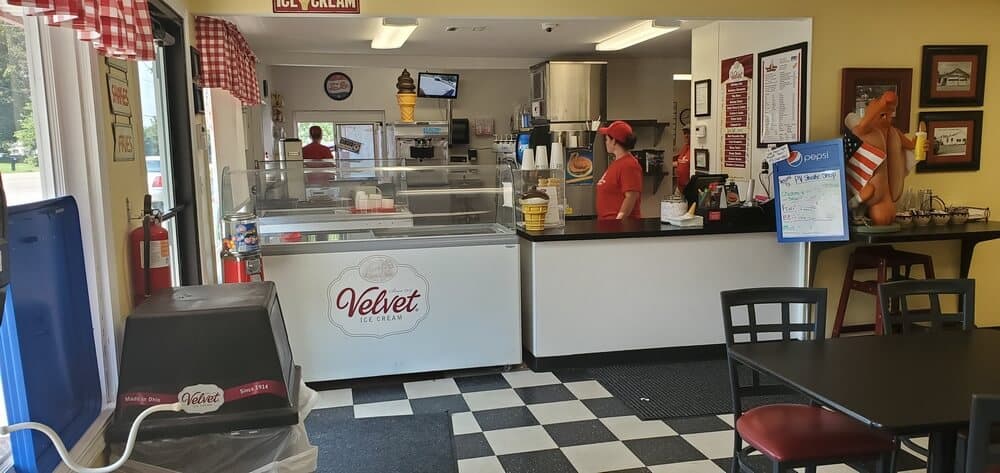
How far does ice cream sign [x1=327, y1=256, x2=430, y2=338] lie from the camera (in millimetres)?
3955

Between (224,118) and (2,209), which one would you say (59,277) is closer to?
(2,209)

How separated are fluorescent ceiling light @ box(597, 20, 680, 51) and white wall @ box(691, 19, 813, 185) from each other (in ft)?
→ 0.95

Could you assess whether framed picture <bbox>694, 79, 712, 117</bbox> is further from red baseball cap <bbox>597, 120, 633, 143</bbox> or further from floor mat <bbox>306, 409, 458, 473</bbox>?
floor mat <bbox>306, 409, 458, 473</bbox>

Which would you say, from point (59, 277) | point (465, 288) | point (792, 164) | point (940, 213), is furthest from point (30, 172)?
point (940, 213)

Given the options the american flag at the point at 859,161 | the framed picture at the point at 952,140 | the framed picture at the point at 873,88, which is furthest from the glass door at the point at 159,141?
the framed picture at the point at 952,140

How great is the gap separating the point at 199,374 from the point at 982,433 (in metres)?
1.91

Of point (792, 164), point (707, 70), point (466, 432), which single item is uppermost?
point (707, 70)

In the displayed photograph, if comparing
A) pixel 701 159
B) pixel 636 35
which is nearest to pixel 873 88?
pixel 701 159

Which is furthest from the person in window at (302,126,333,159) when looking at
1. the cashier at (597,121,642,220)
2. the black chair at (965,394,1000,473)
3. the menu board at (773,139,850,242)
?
the black chair at (965,394,1000,473)

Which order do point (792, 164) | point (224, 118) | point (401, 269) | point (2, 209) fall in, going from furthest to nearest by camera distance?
1. point (224, 118)
2. point (792, 164)
3. point (401, 269)
4. point (2, 209)

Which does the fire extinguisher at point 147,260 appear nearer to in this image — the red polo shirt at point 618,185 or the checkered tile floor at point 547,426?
the checkered tile floor at point 547,426

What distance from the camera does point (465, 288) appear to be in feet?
13.5

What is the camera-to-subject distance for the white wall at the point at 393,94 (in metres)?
8.97

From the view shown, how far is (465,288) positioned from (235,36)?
2214 millimetres
